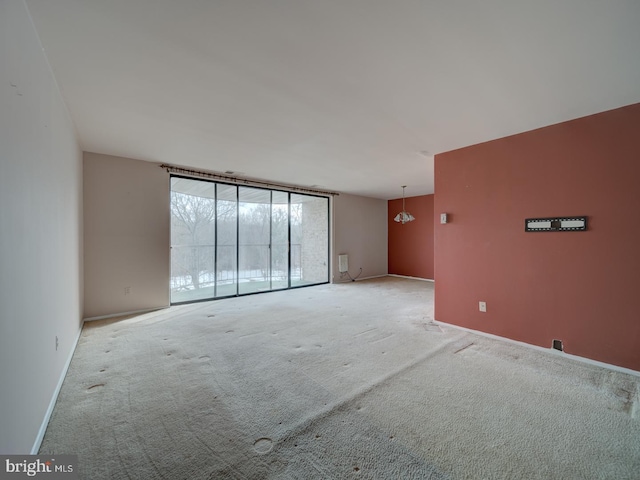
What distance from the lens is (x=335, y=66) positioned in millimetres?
1922

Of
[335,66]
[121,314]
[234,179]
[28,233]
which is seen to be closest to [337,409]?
[28,233]

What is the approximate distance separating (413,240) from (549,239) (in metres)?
4.97

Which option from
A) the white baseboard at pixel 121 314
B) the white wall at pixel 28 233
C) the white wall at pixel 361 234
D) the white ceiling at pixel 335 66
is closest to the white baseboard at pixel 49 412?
the white wall at pixel 28 233

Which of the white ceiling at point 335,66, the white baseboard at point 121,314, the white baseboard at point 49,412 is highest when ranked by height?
the white ceiling at point 335,66

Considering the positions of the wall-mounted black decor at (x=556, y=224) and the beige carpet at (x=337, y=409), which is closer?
the beige carpet at (x=337, y=409)

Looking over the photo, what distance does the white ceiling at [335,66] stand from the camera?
58.4 inches

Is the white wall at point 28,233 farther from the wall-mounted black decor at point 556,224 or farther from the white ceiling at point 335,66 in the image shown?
the wall-mounted black decor at point 556,224

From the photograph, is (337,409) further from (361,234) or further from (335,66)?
(361,234)

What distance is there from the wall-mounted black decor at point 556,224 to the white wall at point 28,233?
4.16 metres

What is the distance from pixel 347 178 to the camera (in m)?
5.54

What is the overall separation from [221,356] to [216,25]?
9.00ft

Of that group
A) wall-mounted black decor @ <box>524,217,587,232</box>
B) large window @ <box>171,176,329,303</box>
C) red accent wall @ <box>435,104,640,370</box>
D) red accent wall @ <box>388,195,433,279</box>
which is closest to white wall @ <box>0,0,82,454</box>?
large window @ <box>171,176,329,303</box>

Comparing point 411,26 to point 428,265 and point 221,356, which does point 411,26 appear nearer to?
point 221,356

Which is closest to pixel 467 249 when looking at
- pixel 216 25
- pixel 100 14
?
pixel 216 25
